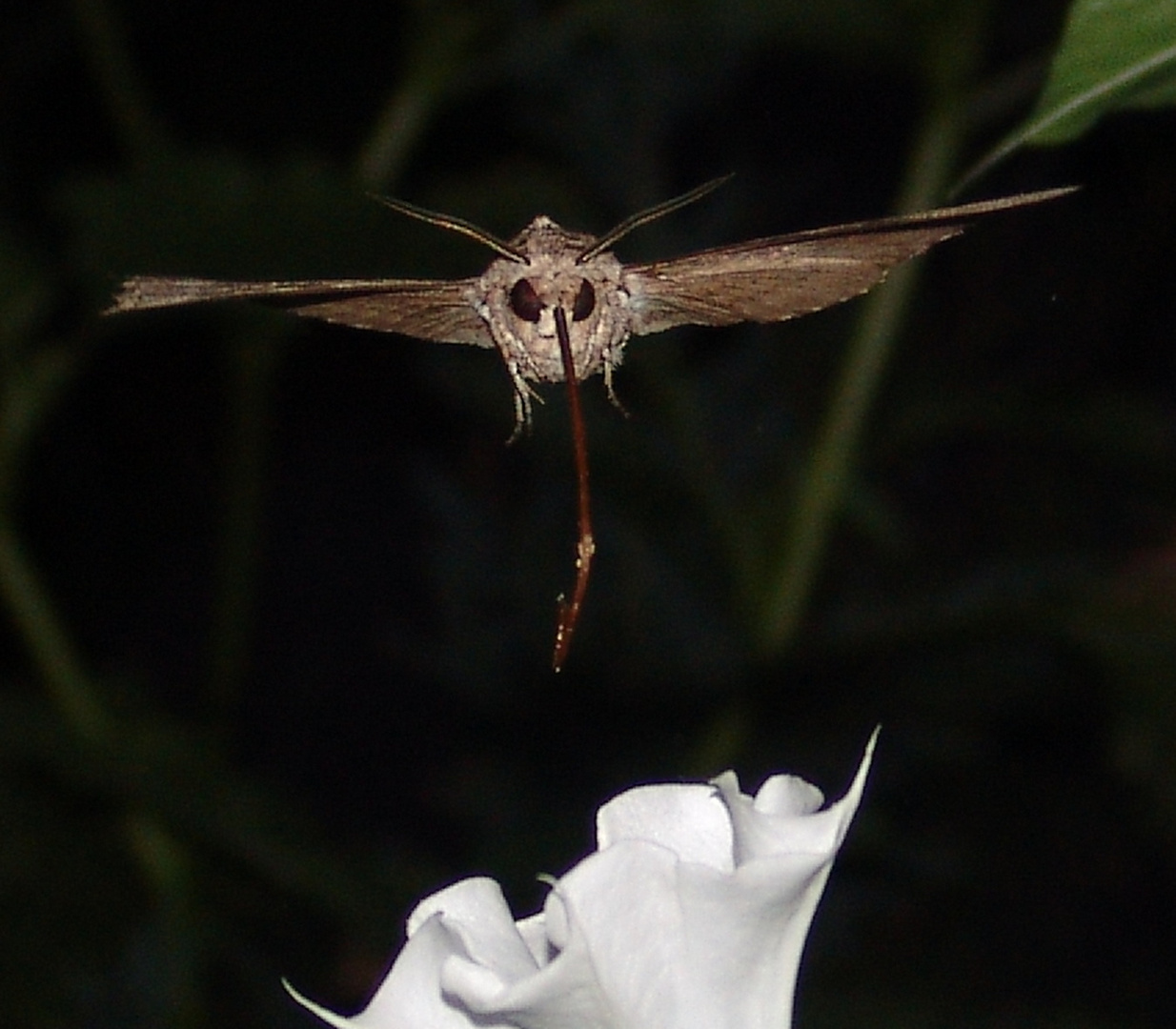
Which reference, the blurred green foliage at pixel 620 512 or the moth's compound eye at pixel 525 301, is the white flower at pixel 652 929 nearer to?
the moth's compound eye at pixel 525 301

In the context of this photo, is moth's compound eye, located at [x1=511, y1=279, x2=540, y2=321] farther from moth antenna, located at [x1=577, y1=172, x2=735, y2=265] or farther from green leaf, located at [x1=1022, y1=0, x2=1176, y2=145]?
green leaf, located at [x1=1022, y1=0, x2=1176, y2=145]

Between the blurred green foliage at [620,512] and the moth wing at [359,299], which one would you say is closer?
the moth wing at [359,299]

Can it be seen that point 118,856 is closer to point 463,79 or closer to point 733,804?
point 463,79

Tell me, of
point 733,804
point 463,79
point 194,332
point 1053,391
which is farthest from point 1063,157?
point 733,804

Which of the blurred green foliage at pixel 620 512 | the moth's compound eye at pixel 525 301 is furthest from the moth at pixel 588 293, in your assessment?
the blurred green foliage at pixel 620 512

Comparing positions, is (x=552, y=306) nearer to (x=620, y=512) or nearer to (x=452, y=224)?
(x=452, y=224)

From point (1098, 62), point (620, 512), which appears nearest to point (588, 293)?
point (1098, 62)

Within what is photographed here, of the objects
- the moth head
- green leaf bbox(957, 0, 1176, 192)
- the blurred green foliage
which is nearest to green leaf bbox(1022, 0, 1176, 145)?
green leaf bbox(957, 0, 1176, 192)
